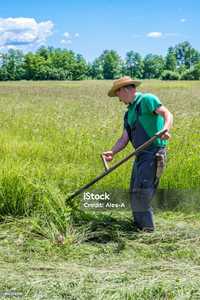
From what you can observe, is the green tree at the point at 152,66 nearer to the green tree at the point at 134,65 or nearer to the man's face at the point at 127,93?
the green tree at the point at 134,65

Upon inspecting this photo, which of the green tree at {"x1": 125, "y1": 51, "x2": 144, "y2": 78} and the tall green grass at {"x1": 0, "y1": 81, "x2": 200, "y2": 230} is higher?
the green tree at {"x1": 125, "y1": 51, "x2": 144, "y2": 78}

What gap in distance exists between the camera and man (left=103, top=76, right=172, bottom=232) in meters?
4.01

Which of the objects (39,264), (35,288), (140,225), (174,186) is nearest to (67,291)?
(35,288)

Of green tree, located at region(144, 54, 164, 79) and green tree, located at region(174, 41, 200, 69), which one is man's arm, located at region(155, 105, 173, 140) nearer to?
green tree, located at region(144, 54, 164, 79)

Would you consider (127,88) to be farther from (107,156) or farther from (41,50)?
(41,50)

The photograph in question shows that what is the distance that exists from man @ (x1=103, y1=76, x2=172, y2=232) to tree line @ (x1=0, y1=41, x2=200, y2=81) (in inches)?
2509

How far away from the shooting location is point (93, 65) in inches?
3430

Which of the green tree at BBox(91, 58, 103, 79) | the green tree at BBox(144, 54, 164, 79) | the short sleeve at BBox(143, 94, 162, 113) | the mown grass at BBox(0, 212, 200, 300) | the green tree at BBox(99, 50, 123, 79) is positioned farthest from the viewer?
the green tree at BBox(144, 54, 164, 79)

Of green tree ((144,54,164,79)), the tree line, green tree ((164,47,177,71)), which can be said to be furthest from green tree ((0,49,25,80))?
green tree ((164,47,177,71))

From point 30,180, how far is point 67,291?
5.52 feet

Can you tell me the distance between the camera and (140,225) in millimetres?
4402

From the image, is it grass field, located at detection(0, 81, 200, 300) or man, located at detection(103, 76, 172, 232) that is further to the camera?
man, located at detection(103, 76, 172, 232)

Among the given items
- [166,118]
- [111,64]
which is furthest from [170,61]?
[166,118]

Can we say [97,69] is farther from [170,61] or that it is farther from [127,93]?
[127,93]
